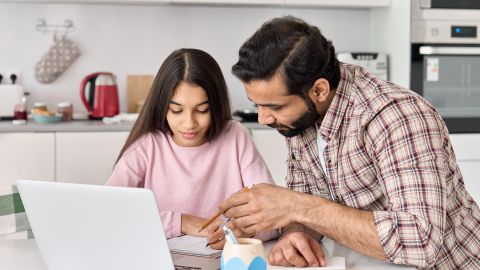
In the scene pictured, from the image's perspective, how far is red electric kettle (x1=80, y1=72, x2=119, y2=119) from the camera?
379 cm

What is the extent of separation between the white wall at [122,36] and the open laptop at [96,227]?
2677 mm

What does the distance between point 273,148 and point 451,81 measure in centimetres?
101

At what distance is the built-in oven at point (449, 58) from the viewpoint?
3719mm

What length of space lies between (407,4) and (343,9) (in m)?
0.59

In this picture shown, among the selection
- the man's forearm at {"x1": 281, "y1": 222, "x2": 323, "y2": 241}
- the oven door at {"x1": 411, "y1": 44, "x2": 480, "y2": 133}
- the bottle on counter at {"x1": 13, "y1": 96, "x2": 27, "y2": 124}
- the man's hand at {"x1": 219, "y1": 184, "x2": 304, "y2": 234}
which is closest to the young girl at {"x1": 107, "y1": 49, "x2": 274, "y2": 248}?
the man's forearm at {"x1": 281, "y1": 222, "x2": 323, "y2": 241}

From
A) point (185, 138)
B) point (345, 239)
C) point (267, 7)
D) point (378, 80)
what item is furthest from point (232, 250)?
point (267, 7)

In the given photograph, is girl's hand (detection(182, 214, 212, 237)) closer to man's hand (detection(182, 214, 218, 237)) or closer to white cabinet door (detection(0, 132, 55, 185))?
man's hand (detection(182, 214, 218, 237))

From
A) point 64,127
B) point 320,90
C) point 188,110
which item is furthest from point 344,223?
point 64,127

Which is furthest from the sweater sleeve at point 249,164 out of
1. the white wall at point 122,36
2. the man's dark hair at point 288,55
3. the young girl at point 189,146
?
the white wall at point 122,36

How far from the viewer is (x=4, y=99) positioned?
3752 millimetres

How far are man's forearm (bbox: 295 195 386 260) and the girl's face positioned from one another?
56 cm

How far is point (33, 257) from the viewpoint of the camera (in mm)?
1606

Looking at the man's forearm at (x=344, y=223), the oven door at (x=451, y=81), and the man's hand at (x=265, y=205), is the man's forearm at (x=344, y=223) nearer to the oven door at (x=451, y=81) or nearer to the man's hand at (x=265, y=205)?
the man's hand at (x=265, y=205)

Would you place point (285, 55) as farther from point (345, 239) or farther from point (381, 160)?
point (345, 239)
